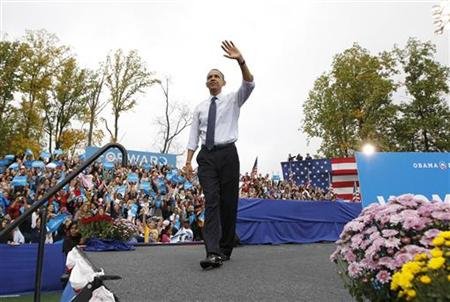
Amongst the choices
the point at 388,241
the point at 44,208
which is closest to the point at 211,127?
the point at 44,208

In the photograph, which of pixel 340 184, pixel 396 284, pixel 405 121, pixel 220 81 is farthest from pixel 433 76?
pixel 396 284

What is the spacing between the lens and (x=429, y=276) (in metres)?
1.52

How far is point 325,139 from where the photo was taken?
32406mm

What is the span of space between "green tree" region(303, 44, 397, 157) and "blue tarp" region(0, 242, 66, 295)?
25122 mm

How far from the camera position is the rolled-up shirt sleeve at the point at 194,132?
4.04 meters

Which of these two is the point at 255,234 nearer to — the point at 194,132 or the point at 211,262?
the point at 194,132

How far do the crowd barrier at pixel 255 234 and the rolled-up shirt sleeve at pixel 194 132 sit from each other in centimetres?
366

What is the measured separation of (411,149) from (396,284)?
3089 centimetres

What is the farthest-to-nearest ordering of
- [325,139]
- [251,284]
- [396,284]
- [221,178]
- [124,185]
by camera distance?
[325,139]
[124,185]
[221,178]
[251,284]
[396,284]

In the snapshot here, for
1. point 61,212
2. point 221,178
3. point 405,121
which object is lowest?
point 61,212

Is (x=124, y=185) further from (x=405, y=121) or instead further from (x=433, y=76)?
(x=433, y=76)

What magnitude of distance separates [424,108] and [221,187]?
2998cm

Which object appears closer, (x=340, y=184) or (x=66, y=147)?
(x=340, y=184)

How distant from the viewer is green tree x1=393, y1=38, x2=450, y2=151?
29328 millimetres
